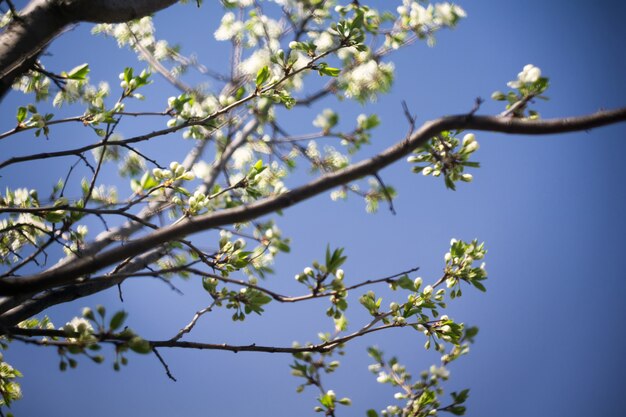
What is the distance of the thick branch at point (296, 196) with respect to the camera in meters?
0.87

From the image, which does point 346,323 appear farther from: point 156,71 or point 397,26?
point 156,71

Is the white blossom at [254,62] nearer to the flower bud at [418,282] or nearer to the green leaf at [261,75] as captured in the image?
the green leaf at [261,75]

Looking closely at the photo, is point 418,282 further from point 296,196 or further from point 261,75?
point 261,75

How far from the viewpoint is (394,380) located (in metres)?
1.79

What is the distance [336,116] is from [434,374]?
4.23 feet

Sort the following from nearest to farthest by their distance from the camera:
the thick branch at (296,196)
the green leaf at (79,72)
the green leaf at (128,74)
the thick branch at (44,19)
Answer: the thick branch at (296,196) < the thick branch at (44,19) < the green leaf at (79,72) < the green leaf at (128,74)

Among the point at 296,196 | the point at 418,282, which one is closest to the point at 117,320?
the point at 296,196

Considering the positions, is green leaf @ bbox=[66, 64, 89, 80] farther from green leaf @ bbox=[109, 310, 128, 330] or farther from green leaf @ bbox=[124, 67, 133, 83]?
green leaf @ bbox=[109, 310, 128, 330]

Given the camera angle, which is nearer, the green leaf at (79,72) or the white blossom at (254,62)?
the green leaf at (79,72)

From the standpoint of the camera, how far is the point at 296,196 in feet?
2.88

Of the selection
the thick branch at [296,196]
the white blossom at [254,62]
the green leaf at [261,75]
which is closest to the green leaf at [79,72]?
the green leaf at [261,75]

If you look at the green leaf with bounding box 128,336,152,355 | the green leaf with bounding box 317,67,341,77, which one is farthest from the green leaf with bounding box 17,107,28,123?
the green leaf with bounding box 317,67,341,77

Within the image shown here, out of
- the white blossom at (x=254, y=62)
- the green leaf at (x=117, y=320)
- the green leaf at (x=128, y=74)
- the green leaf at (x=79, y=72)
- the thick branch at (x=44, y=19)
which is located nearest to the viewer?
the green leaf at (x=117, y=320)

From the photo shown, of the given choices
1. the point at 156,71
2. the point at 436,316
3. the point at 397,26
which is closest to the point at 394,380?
the point at 436,316
